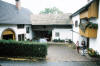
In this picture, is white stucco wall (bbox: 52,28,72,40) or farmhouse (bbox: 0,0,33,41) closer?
farmhouse (bbox: 0,0,33,41)

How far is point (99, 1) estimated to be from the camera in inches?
508

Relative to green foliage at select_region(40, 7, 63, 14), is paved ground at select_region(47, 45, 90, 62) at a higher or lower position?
lower

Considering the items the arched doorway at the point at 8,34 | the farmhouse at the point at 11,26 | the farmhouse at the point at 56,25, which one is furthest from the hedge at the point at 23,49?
the farmhouse at the point at 56,25

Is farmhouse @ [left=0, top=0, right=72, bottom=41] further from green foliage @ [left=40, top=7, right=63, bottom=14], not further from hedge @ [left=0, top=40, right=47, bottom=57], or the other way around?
green foliage @ [left=40, top=7, right=63, bottom=14]

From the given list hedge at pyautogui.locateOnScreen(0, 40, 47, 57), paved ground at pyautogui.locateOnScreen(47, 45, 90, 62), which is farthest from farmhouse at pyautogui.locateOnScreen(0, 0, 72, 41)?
A: paved ground at pyautogui.locateOnScreen(47, 45, 90, 62)

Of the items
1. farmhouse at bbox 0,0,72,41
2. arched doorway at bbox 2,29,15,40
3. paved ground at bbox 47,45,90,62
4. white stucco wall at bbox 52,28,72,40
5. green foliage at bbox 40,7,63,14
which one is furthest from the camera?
green foliage at bbox 40,7,63,14

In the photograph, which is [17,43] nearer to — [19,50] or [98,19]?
[19,50]

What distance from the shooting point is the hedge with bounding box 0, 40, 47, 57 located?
45.1 feet

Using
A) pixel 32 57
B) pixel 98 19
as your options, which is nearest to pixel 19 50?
pixel 32 57

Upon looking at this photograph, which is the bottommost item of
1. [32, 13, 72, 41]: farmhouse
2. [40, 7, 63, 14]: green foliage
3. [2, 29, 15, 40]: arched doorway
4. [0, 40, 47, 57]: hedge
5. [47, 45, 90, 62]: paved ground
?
[47, 45, 90, 62]: paved ground

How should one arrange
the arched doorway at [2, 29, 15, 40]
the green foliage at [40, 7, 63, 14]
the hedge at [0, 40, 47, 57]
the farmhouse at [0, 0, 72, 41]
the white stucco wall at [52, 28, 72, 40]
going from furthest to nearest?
the green foliage at [40, 7, 63, 14]
the white stucco wall at [52, 28, 72, 40]
the farmhouse at [0, 0, 72, 41]
the arched doorway at [2, 29, 15, 40]
the hedge at [0, 40, 47, 57]

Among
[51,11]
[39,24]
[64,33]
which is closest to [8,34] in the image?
[39,24]

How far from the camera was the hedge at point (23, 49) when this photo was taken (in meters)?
13.8

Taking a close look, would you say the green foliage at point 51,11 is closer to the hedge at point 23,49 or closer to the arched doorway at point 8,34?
the arched doorway at point 8,34
